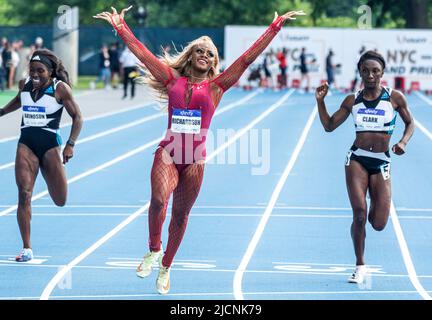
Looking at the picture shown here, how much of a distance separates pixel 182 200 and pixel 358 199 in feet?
5.55

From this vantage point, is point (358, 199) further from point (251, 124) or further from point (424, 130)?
point (251, 124)

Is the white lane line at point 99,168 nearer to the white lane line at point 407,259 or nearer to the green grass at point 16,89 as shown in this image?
the white lane line at point 407,259

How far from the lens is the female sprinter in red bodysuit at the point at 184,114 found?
33.4ft

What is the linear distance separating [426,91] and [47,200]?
37378mm

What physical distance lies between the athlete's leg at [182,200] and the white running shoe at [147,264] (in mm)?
141

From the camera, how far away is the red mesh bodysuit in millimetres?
10172

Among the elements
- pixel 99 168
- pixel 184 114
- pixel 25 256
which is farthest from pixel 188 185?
pixel 99 168

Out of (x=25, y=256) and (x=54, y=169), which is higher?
(x=54, y=169)

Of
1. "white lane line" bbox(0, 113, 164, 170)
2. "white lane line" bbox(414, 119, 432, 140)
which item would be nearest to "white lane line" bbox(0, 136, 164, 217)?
"white lane line" bbox(0, 113, 164, 170)

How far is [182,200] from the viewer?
10383 mm
